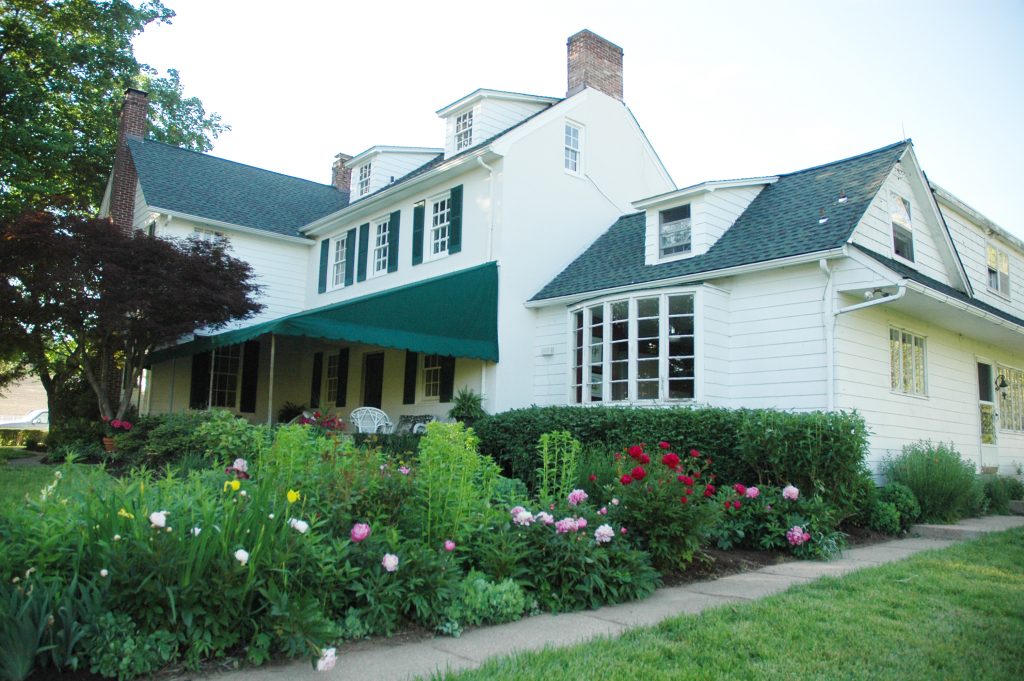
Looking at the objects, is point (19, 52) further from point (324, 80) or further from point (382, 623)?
point (382, 623)

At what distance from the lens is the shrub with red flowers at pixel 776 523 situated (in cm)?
719

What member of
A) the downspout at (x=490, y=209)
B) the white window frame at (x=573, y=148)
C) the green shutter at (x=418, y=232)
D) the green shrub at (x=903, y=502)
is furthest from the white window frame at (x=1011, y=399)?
the green shutter at (x=418, y=232)

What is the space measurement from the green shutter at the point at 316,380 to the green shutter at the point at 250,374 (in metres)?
1.42

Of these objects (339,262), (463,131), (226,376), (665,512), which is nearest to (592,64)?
(463,131)

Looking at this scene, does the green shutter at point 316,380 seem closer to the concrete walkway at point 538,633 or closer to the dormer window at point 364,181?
the dormer window at point 364,181

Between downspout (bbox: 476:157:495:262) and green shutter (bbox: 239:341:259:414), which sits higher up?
downspout (bbox: 476:157:495:262)

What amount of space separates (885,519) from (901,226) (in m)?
6.07

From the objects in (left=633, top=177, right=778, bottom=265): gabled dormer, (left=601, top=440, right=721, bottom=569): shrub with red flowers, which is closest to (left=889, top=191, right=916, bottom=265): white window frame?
(left=633, top=177, right=778, bottom=265): gabled dormer

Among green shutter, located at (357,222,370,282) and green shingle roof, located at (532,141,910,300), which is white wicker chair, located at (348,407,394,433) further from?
green shutter, located at (357,222,370,282)

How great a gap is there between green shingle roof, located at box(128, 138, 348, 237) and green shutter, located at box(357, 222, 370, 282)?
2818mm

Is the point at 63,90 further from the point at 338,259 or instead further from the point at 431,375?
the point at 431,375

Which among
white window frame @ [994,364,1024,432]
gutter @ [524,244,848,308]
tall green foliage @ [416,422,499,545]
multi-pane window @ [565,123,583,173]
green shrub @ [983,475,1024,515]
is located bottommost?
green shrub @ [983,475,1024,515]

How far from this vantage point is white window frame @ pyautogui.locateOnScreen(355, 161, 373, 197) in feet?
68.9

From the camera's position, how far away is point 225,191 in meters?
20.2
